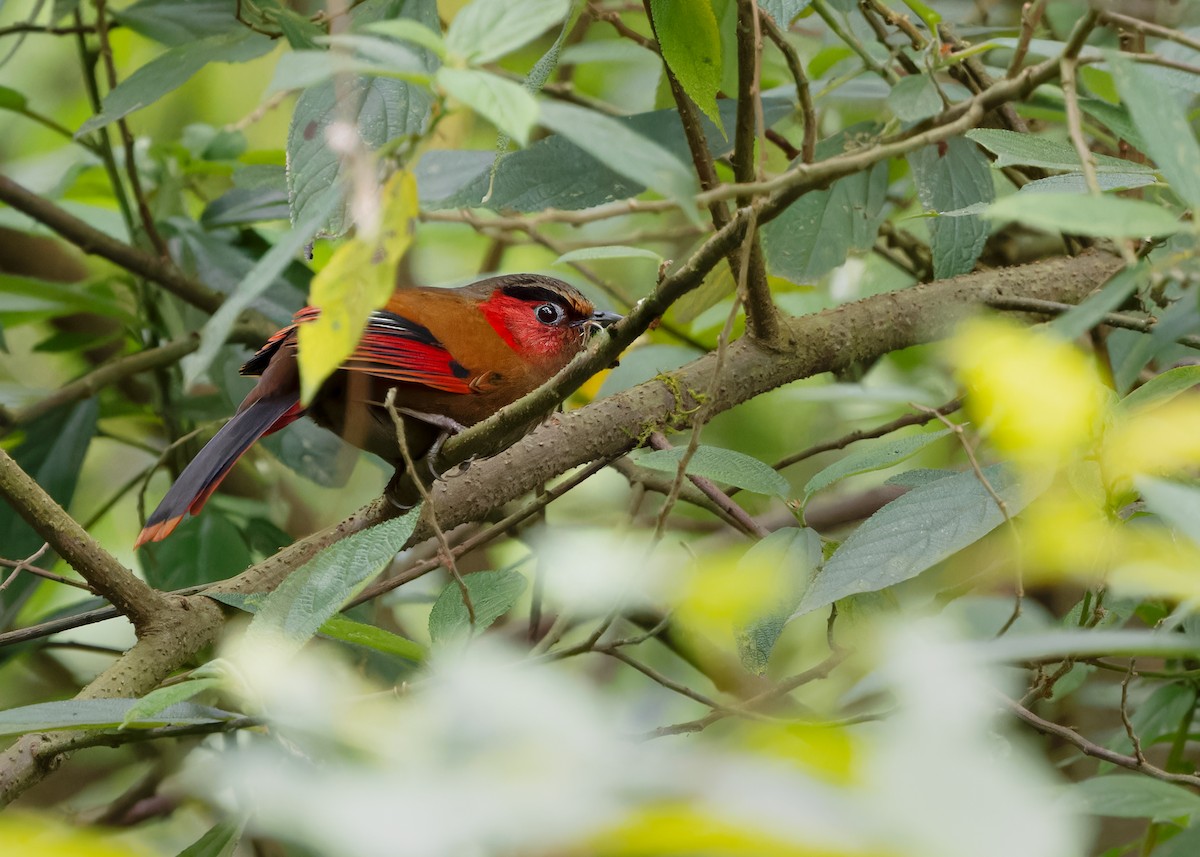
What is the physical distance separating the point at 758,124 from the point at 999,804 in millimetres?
1447

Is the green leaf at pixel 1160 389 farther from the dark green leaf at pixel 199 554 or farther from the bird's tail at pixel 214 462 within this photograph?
the dark green leaf at pixel 199 554

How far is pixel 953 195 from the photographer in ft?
8.34

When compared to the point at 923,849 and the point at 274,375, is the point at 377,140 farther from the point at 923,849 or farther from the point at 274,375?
the point at 923,849

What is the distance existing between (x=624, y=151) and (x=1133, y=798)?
2.55 feet

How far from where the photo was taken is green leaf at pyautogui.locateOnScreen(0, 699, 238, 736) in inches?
51.8

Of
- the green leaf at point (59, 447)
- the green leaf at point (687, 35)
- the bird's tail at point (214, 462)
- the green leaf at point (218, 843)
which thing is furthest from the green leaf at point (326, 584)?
the green leaf at point (59, 447)

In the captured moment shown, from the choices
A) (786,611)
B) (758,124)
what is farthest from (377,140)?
(786,611)

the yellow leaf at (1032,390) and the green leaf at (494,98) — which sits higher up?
the green leaf at (494,98)

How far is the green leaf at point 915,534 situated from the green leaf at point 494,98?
0.85 metres

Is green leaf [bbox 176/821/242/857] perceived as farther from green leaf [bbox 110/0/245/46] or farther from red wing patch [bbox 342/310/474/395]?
green leaf [bbox 110/0/245/46]

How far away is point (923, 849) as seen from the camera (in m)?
0.64

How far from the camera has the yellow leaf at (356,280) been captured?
110cm

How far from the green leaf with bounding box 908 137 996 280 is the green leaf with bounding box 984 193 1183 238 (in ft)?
4.84

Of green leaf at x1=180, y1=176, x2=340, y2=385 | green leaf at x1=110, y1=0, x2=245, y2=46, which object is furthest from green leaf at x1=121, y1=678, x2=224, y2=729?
green leaf at x1=110, y1=0, x2=245, y2=46
